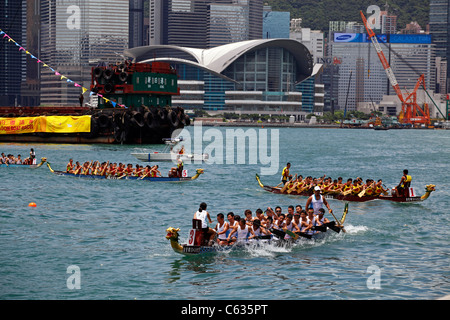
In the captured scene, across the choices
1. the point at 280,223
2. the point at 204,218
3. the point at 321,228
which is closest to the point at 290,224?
the point at 280,223

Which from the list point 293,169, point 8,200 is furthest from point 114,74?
point 8,200

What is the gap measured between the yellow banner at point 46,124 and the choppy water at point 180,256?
45098 millimetres

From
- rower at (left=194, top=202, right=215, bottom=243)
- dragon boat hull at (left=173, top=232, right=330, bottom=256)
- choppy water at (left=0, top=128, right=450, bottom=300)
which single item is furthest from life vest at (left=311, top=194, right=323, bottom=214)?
rower at (left=194, top=202, right=215, bottom=243)

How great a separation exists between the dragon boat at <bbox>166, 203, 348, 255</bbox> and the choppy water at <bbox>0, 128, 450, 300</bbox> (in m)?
0.34

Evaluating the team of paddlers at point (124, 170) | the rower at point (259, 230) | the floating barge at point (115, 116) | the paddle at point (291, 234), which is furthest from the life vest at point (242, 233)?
the floating barge at point (115, 116)

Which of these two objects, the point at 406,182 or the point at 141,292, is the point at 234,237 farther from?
the point at 406,182

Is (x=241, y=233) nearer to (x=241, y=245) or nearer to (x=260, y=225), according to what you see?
(x=241, y=245)

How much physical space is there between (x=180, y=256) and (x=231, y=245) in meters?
2.25

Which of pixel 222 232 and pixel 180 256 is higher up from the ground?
pixel 222 232

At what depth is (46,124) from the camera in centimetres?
10050

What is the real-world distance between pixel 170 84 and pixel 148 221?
74.8 m

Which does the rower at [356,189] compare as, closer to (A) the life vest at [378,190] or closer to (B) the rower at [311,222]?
(A) the life vest at [378,190]
